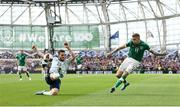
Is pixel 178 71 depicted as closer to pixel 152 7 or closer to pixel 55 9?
pixel 152 7

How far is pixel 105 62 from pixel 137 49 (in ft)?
184

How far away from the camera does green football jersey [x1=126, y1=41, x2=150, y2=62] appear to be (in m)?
19.4

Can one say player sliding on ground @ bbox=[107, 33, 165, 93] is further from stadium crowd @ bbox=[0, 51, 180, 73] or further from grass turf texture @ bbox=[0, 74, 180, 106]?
stadium crowd @ bbox=[0, 51, 180, 73]

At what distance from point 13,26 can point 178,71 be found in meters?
28.6

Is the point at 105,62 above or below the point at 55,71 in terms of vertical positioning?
above

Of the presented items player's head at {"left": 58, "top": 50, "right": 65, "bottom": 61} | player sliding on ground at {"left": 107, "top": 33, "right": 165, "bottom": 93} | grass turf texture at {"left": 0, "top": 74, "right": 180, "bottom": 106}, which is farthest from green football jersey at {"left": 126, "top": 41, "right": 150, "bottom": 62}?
player's head at {"left": 58, "top": 50, "right": 65, "bottom": 61}

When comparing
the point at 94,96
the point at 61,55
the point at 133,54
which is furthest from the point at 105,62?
the point at 94,96

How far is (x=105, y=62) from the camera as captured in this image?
7562 cm

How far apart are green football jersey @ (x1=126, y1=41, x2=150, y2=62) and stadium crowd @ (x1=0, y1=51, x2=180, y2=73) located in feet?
164

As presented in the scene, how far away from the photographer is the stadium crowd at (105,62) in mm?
71000

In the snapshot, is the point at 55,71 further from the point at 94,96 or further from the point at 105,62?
the point at 105,62

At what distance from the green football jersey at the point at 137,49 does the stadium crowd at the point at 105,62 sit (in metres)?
50.0

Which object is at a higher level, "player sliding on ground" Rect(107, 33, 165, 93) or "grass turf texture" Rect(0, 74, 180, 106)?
"player sliding on ground" Rect(107, 33, 165, 93)

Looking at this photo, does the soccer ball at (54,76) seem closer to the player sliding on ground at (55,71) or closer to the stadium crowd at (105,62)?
the player sliding on ground at (55,71)
